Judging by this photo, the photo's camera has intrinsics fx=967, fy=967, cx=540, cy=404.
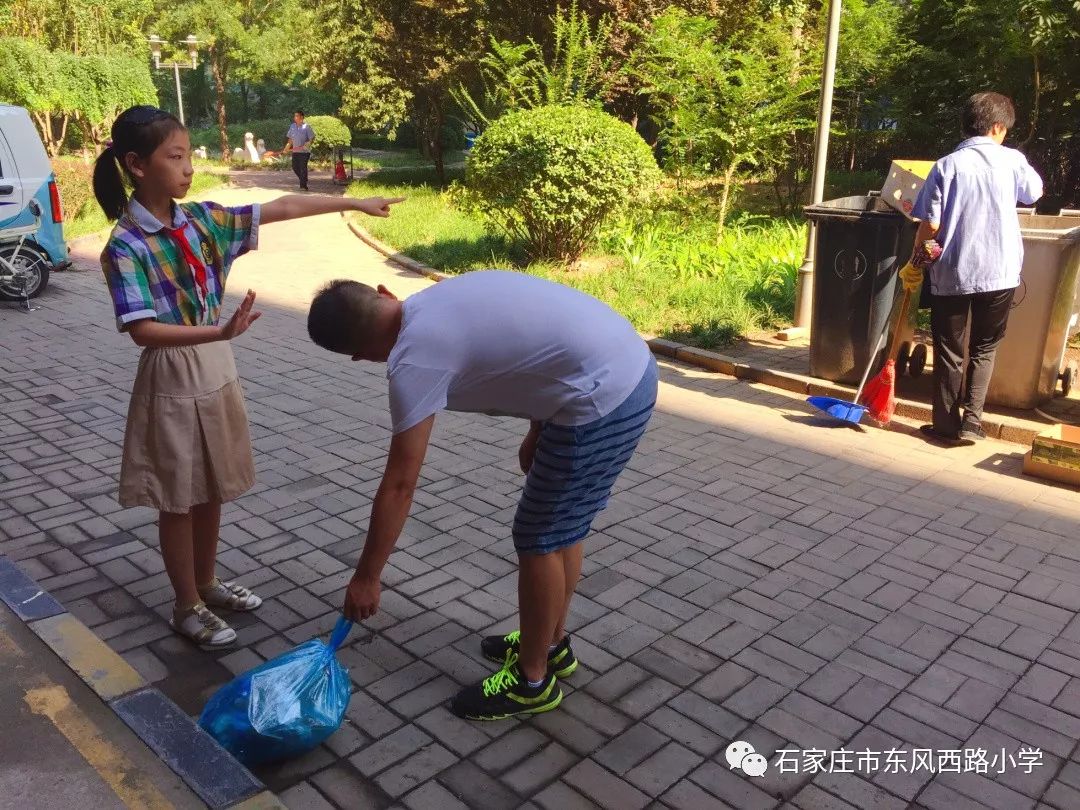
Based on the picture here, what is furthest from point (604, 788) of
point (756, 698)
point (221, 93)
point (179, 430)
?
point (221, 93)

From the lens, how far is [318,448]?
570 centimetres

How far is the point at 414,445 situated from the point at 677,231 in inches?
402

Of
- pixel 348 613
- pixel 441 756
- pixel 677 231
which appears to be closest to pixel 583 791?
pixel 441 756

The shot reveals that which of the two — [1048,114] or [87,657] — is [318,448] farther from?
[1048,114]

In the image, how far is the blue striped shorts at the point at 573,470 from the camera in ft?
9.27

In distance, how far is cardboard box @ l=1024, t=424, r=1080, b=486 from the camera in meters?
5.21

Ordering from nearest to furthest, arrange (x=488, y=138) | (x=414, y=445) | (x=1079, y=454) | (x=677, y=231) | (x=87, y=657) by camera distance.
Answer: (x=414, y=445)
(x=87, y=657)
(x=1079, y=454)
(x=488, y=138)
(x=677, y=231)

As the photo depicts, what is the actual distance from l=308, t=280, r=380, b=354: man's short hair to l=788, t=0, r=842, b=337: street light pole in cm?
571

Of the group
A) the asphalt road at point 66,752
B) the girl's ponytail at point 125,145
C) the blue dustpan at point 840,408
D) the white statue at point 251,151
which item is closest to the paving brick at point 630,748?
the asphalt road at point 66,752

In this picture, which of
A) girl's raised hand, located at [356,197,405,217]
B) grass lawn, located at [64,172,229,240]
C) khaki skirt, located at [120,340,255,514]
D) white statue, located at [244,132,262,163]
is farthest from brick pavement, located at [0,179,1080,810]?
white statue, located at [244,132,262,163]

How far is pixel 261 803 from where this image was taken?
255 cm

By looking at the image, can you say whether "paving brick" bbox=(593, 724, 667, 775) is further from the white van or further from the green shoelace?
the white van

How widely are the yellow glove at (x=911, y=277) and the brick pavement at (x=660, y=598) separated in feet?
3.09

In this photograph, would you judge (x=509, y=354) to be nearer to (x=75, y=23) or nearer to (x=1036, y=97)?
(x=1036, y=97)
